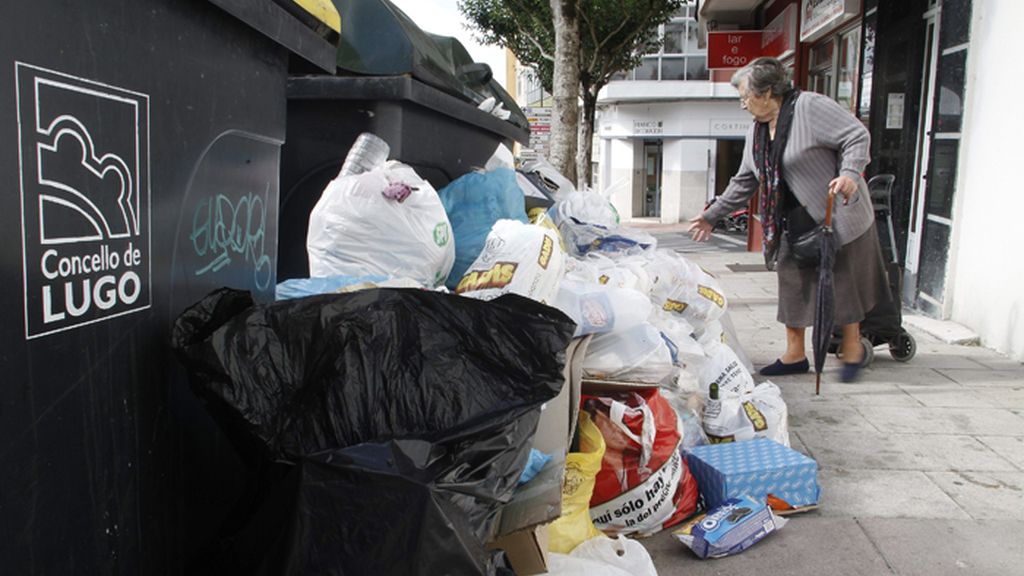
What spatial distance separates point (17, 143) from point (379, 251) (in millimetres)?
1693

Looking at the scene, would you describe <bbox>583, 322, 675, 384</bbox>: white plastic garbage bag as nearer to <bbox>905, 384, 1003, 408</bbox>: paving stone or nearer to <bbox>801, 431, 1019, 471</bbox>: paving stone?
<bbox>801, 431, 1019, 471</bbox>: paving stone

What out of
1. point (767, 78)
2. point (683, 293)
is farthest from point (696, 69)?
point (683, 293)

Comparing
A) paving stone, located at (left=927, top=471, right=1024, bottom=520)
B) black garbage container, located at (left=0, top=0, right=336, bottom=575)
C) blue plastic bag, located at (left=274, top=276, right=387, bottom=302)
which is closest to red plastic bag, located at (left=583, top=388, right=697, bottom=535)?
blue plastic bag, located at (left=274, top=276, right=387, bottom=302)

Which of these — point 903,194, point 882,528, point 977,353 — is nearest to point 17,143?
point 882,528

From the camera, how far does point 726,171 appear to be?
3006cm

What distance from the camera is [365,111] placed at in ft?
11.8

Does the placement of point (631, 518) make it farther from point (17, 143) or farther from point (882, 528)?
point (17, 143)

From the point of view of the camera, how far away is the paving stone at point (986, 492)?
3.13 m

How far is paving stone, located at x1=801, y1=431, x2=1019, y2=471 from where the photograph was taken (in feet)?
11.8

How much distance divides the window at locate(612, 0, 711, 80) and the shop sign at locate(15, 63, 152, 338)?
28.7 m

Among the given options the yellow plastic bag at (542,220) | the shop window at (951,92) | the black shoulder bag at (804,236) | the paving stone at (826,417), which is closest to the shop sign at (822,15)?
the shop window at (951,92)

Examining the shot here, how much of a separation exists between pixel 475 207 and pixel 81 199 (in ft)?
8.33

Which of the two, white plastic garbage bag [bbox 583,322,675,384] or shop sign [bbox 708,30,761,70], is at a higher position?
shop sign [bbox 708,30,761,70]

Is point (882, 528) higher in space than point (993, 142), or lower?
lower
